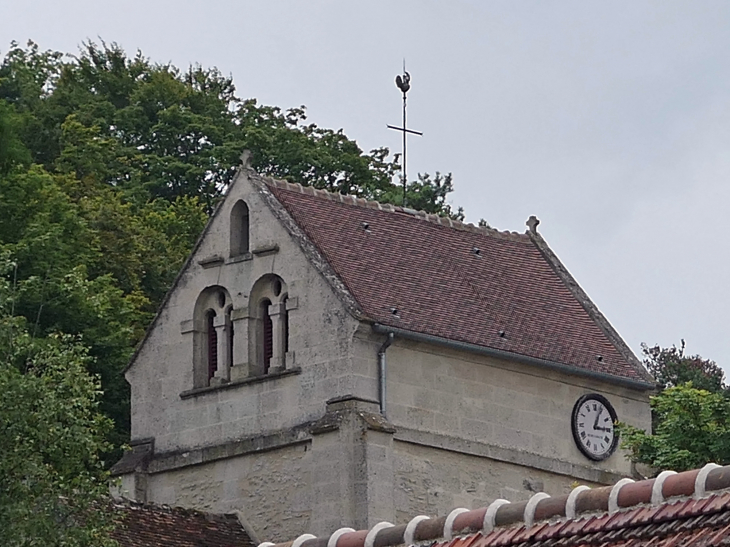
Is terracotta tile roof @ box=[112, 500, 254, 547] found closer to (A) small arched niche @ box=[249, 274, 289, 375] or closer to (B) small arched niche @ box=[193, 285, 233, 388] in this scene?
(A) small arched niche @ box=[249, 274, 289, 375]

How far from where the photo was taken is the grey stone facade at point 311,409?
2028 inches

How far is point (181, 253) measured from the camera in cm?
7669

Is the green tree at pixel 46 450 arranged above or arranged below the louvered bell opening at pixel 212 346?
below

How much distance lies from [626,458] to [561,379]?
78.2 inches

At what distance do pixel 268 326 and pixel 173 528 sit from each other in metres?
6.22

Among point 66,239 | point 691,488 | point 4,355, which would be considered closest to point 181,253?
point 66,239

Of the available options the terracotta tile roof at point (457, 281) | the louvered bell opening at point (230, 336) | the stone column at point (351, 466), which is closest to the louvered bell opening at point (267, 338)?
the louvered bell opening at point (230, 336)

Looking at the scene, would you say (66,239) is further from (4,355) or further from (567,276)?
(4,355)

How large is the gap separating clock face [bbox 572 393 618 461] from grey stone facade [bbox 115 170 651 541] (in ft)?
0.64

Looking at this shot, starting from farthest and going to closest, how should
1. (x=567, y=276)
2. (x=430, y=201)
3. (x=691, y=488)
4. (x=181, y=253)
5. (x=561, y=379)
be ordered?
(x=430, y=201)
(x=181, y=253)
(x=567, y=276)
(x=561, y=379)
(x=691, y=488)

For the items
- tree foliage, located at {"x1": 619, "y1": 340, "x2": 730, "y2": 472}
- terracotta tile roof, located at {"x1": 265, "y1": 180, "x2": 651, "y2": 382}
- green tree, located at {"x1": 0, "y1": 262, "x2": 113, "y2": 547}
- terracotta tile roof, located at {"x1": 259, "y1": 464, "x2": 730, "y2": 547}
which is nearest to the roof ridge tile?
terracotta tile roof, located at {"x1": 265, "y1": 180, "x2": 651, "y2": 382}

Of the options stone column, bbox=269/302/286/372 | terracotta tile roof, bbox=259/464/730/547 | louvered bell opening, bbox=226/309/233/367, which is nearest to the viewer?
terracotta tile roof, bbox=259/464/730/547

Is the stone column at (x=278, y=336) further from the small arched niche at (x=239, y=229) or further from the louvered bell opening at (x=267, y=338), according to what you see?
the small arched niche at (x=239, y=229)

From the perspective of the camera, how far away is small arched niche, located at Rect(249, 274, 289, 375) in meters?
53.1
